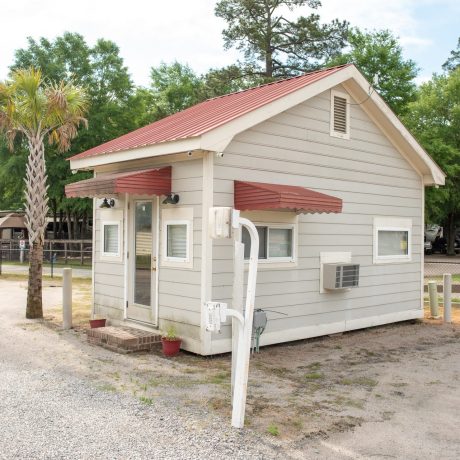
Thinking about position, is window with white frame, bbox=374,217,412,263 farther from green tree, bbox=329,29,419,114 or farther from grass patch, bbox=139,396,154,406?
green tree, bbox=329,29,419,114

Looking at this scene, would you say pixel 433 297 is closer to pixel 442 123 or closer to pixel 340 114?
pixel 340 114

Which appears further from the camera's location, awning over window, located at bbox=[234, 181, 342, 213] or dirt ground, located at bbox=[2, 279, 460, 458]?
awning over window, located at bbox=[234, 181, 342, 213]

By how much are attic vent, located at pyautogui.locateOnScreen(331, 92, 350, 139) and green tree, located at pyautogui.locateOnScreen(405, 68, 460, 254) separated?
19.3m

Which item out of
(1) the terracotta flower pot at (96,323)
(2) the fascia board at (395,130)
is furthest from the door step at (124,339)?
(2) the fascia board at (395,130)

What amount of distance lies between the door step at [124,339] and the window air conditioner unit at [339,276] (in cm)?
289

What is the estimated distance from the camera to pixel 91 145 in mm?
28578

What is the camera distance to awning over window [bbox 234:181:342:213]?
7121mm

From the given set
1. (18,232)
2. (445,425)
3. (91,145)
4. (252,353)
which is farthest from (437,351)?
(18,232)

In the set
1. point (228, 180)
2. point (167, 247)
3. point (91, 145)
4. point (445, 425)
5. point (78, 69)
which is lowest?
point (445, 425)

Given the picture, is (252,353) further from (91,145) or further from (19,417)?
(91,145)

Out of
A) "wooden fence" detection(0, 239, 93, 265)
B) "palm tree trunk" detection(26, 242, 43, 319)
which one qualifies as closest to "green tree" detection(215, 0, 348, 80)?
"wooden fence" detection(0, 239, 93, 265)

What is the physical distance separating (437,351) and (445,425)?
11.6ft

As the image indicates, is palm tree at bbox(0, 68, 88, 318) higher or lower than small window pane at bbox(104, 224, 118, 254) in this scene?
higher

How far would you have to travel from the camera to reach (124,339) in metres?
7.56
